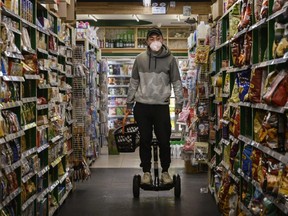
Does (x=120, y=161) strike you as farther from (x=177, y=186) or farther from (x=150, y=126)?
(x=150, y=126)

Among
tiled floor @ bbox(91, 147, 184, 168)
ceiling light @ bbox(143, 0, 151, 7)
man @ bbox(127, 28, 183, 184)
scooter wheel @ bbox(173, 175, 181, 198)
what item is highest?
ceiling light @ bbox(143, 0, 151, 7)

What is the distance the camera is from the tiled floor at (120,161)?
9.70 metres

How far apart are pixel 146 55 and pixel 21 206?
2.82 meters

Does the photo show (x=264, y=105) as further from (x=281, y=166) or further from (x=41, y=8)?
(x=41, y=8)

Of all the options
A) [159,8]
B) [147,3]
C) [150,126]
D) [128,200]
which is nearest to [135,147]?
[150,126]

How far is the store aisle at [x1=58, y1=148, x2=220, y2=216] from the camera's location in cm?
579

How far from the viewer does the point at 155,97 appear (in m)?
6.38

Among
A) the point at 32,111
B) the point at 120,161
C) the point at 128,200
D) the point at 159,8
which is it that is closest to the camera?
the point at 32,111

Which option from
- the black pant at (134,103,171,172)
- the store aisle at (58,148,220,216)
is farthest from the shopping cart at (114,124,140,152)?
the store aisle at (58,148,220,216)

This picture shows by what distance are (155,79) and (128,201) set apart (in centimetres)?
153

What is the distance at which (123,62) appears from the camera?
16.1m

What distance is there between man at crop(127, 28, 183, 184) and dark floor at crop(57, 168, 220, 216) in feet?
1.08

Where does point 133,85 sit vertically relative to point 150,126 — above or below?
above

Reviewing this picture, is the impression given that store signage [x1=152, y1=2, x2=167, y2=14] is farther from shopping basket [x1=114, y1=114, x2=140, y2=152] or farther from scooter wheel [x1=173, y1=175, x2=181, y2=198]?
scooter wheel [x1=173, y1=175, x2=181, y2=198]
